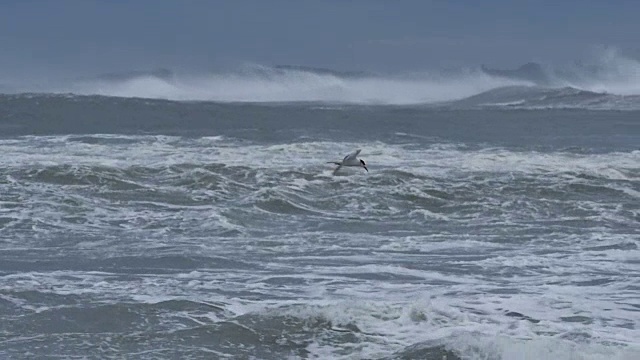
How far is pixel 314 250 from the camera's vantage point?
1236 centimetres

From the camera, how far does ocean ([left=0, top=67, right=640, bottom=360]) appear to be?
8797 millimetres

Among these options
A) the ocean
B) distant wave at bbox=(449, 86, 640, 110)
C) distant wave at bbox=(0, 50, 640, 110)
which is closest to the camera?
the ocean

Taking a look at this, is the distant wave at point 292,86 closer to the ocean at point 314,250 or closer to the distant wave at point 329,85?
the distant wave at point 329,85

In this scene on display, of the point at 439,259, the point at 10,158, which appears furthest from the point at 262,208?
the point at 10,158

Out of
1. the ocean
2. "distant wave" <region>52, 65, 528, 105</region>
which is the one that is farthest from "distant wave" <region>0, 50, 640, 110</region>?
the ocean

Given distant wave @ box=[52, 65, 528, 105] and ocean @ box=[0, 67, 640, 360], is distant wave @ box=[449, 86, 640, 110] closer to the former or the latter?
distant wave @ box=[52, 65, 528, 105]

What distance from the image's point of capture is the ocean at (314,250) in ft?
28.9

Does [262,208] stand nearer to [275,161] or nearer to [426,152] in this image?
[275,161]

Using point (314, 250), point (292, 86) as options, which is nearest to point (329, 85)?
point (292, 86)

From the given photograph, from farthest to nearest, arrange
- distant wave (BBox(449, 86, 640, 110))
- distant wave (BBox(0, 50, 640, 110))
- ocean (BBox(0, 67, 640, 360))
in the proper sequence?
distant wave (BBox(0, 50, 640, 110)), distant wave (BBox(449, 86, 640, 110)), ocean (BBox(0, 67, 640, 360))

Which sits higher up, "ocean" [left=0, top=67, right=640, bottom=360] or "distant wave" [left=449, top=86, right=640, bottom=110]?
"distant wave" [left=449, top=86, right=640, bottom=110]

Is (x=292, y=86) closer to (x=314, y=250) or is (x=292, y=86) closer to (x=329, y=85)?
(x=329, y=85)

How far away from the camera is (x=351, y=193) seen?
16.9 metres

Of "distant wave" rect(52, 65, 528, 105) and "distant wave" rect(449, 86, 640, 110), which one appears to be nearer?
"distant wave" rect(449, 86, 640, 110)
